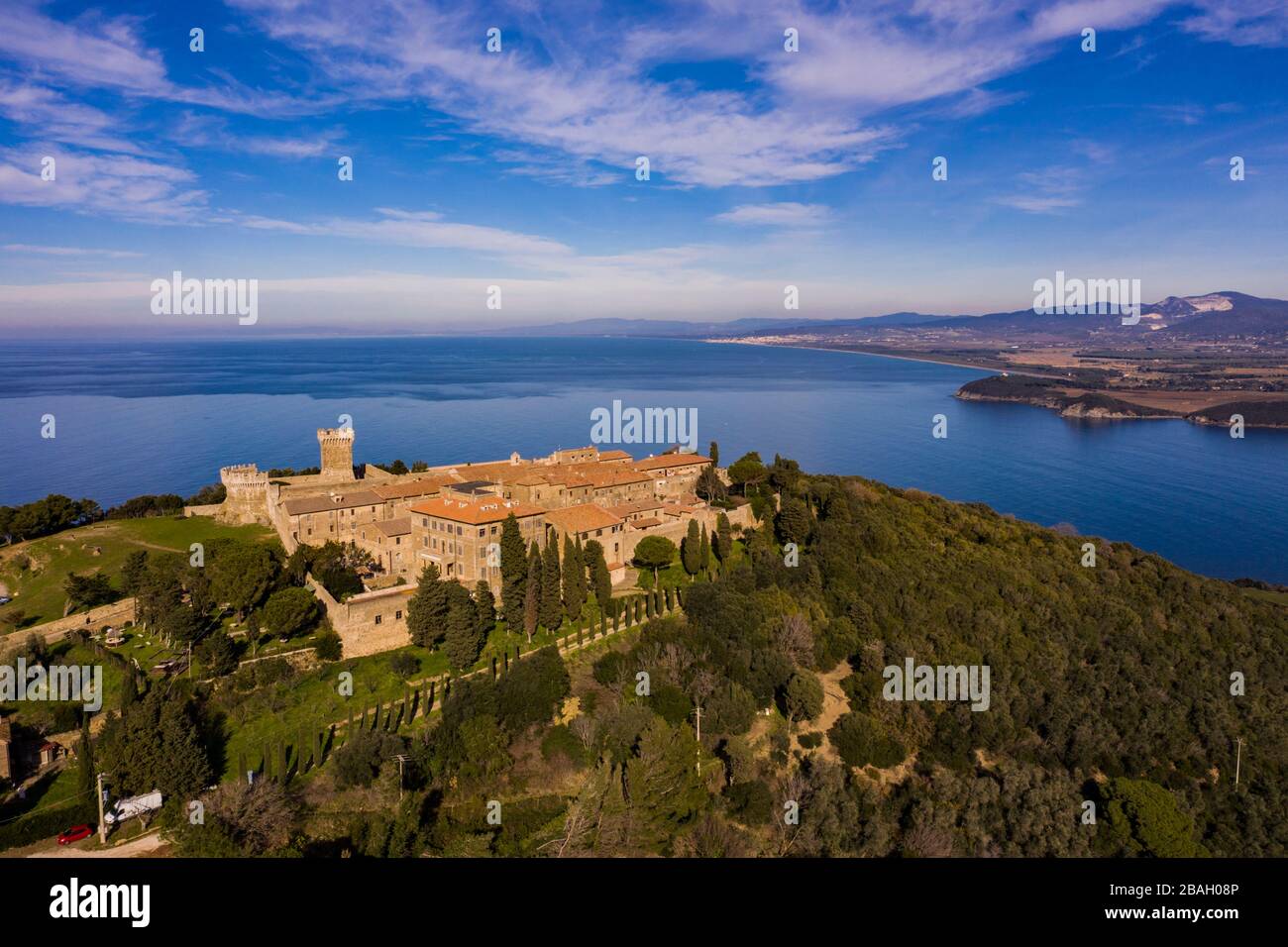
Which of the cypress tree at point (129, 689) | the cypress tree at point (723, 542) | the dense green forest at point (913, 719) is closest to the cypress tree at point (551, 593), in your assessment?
the dense green forest at point (913, 719)

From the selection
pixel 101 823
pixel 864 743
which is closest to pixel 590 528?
pixel 864 743

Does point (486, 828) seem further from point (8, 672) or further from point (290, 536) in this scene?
point (290, 536)

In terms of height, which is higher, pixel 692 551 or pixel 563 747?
pixel 692 551

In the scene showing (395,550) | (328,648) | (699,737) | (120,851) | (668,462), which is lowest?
(699,737)

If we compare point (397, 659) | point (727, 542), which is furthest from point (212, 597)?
point (727, 542)

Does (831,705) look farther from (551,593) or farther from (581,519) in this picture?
(581,519)

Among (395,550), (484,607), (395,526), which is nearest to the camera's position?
(484,607)

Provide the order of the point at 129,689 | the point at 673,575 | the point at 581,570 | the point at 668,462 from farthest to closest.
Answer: the point at 668,462
the point at 673,575
the point at 581,570
the point at 129,689

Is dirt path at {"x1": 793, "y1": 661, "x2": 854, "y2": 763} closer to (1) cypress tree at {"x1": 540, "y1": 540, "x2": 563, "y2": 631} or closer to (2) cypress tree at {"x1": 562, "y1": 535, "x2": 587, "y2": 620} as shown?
(2) cypress tree at {"x1": 562, "y1": 535, "x2": 587, "y2": 620}
